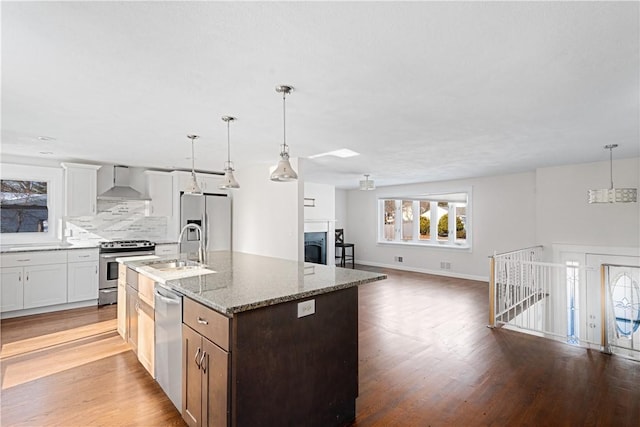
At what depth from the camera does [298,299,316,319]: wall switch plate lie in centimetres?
197

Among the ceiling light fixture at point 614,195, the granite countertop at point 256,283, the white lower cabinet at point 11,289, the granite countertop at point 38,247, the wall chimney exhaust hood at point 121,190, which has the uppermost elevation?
the wall chimney exhaust hood at point 121,190

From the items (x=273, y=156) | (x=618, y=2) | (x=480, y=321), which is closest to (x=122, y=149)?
(x=273, y=156)

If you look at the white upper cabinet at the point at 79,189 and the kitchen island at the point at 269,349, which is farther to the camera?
the white upper cabinet at the point at 79,189

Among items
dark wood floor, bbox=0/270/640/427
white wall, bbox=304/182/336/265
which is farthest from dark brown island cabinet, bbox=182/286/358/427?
white wall, bbox=304/182/336/265

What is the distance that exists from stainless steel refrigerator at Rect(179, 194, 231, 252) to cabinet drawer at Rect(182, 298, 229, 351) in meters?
4.00

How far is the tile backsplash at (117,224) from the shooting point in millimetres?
5395

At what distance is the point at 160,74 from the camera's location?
6.89 feet

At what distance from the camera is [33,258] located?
4.55 meters

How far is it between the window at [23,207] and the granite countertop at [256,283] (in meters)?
3.25

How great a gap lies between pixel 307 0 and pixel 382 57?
0.64 m

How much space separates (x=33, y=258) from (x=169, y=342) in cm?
365

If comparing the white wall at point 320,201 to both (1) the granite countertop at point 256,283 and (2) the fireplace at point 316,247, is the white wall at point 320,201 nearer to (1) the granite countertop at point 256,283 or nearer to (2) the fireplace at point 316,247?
(2) the fireplace at point 316,247

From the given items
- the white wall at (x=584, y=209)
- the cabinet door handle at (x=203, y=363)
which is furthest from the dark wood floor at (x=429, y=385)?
the white wall at (x=584, y=209)

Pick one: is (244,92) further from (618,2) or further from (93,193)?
(93,193)
